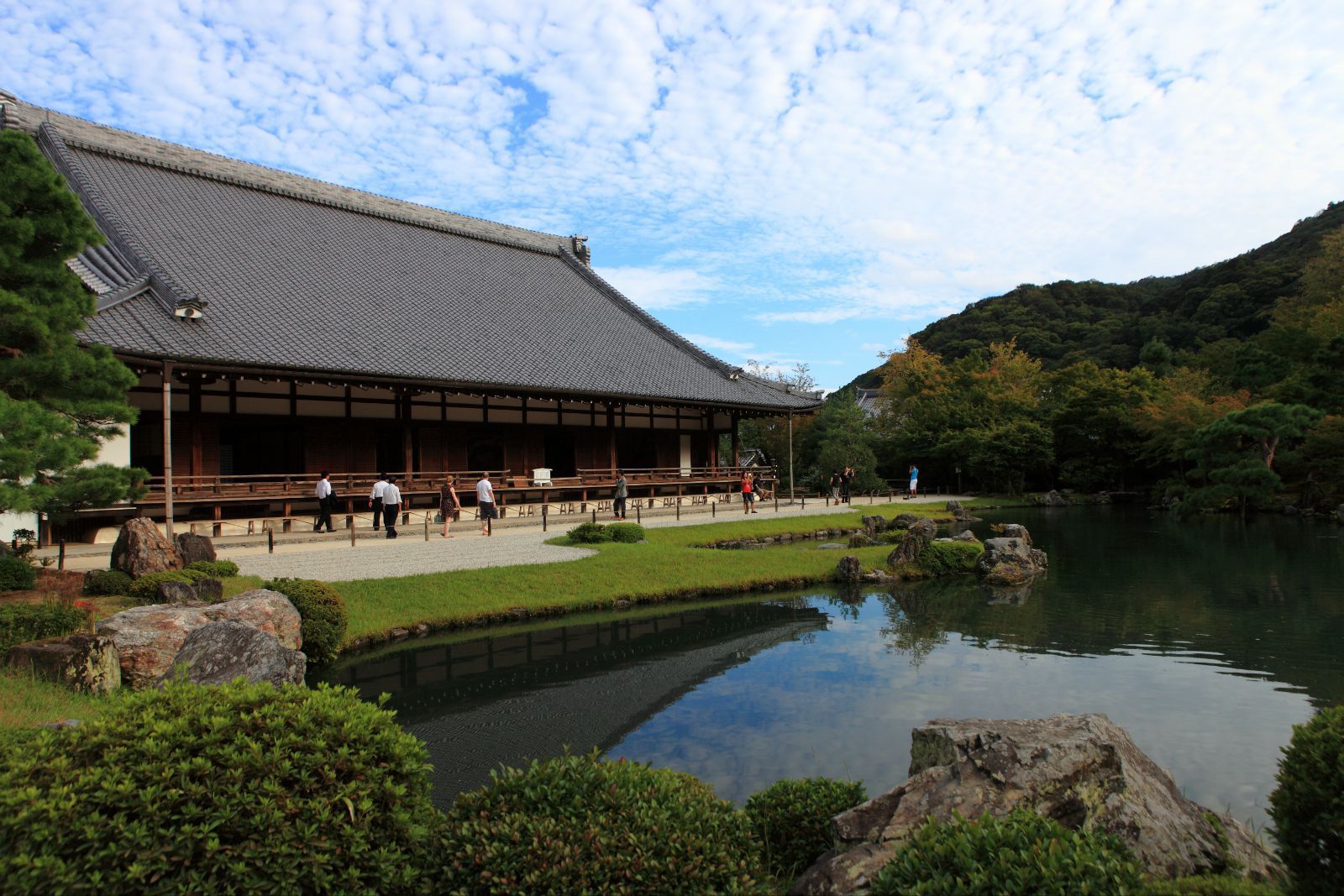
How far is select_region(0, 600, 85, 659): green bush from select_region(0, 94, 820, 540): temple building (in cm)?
711

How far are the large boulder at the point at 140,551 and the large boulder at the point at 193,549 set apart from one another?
595mm

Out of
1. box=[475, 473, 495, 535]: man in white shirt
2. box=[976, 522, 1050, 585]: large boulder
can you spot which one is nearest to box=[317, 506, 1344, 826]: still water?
box=[976, 522, 1050, 585]: large boulder

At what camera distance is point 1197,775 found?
20.6 ft

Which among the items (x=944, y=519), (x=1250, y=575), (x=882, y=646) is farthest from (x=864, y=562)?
(x=944, y=519)

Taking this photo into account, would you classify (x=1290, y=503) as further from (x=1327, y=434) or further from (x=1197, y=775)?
(x=1197, y=775)

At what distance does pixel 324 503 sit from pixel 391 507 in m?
1.62

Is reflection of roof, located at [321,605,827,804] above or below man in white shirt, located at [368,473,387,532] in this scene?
below

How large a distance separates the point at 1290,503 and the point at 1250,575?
19.8m

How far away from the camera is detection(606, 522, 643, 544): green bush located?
742 inches

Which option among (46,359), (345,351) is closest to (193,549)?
(46,359)

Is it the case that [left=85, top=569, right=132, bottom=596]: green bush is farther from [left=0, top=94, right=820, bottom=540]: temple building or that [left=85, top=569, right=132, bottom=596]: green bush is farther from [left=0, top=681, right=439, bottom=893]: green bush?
[left=0, top=681, right=439, bottom=893]: green bush

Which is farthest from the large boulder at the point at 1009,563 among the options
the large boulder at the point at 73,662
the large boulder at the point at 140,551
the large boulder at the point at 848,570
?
the large boulder at the point at 140,551

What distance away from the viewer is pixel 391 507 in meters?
19.5

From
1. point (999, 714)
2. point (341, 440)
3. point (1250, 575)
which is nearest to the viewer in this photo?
point (999, 714)
